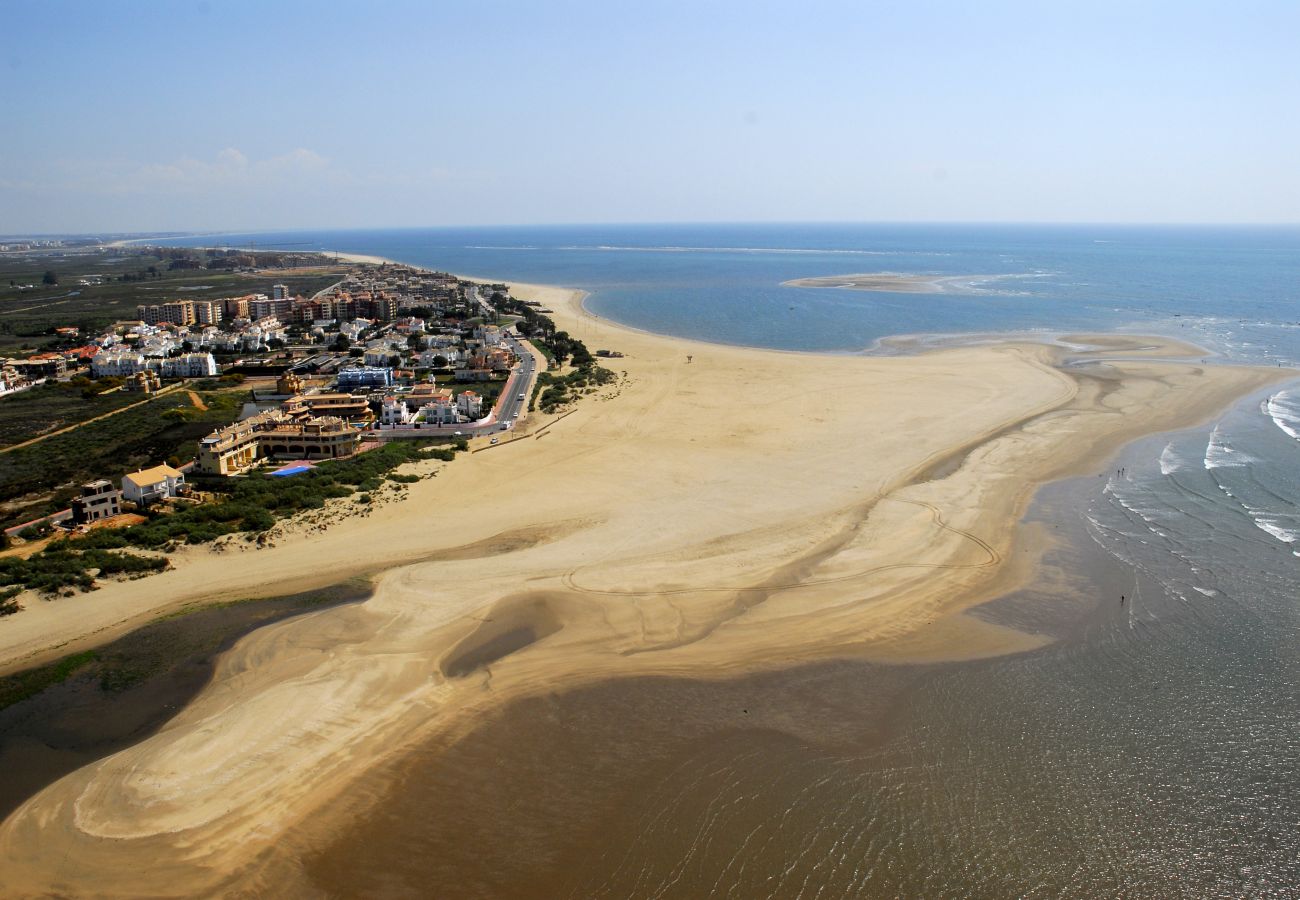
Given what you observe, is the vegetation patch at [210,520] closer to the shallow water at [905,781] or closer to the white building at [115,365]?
the shallow water at [905,781]

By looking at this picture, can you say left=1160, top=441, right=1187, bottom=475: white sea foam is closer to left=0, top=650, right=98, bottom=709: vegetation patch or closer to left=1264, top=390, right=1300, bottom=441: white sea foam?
left=1264, top=390, right=1300, bottom=441: white sea foam

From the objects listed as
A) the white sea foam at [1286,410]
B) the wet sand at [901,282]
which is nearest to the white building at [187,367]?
the white sea foam at [1286,410]

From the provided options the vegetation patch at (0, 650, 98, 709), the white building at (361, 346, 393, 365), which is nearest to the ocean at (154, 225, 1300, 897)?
the vegetation patch at (0, 650, 98, 709)

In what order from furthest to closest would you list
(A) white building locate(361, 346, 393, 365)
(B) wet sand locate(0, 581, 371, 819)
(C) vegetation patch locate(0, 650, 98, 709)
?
(A) white building locate(361, 346, 393, 365), (C) vegetation patch locate(0, 650, 98, 709), (B) wet sand locate(0, 581, 371, 819)

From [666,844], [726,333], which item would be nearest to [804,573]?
[666,844]

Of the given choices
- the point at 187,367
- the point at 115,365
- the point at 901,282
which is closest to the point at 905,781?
the point at 187,367

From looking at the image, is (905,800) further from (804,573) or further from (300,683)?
(300,683)
